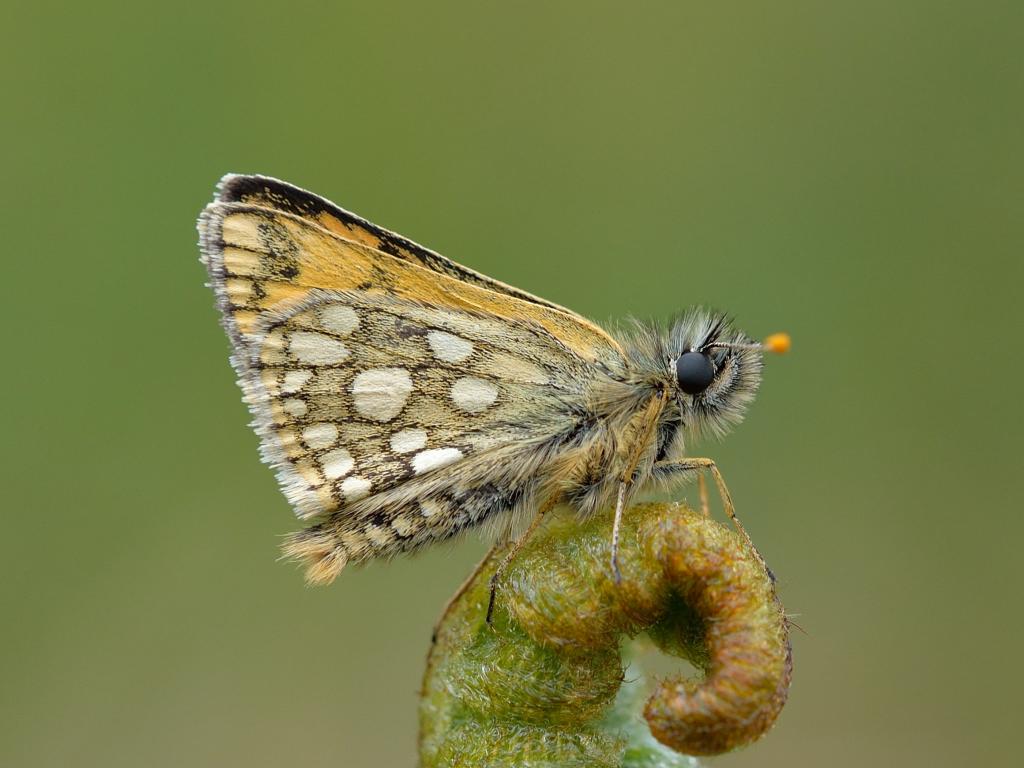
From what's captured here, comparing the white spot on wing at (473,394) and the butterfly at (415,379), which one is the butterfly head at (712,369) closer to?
the butterfly at (415,379)

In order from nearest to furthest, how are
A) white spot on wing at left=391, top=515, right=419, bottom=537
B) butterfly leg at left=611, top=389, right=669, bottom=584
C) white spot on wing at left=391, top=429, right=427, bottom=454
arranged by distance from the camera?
1. butterfly leg at left=611, top=389, right=669, bottom=584
2. white spot on wing at left=391, top=515, right=419, bottom=537
3. white spot on wing at left=391, top=429, right=427, bottom=454

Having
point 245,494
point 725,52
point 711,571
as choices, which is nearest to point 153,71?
point 245,494

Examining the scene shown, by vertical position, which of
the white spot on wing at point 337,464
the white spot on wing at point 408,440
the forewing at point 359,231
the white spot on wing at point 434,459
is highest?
the forewing at point 359,231

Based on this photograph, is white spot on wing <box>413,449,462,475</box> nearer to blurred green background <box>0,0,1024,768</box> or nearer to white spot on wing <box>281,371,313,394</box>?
white spot on wing <box>281,371,313,394</box>

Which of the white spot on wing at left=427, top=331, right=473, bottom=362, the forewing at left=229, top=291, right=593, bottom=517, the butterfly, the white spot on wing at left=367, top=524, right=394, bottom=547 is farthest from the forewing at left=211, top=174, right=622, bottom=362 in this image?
the white spot on wing at left=367, top=524, right=394, bottom=547

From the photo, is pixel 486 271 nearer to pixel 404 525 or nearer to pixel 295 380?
pixel 295 380

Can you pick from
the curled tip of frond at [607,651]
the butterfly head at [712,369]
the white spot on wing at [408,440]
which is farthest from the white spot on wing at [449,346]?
the curled tip of frond at [607,651]

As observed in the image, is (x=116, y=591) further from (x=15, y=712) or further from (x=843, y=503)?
(x=843, y=503)
